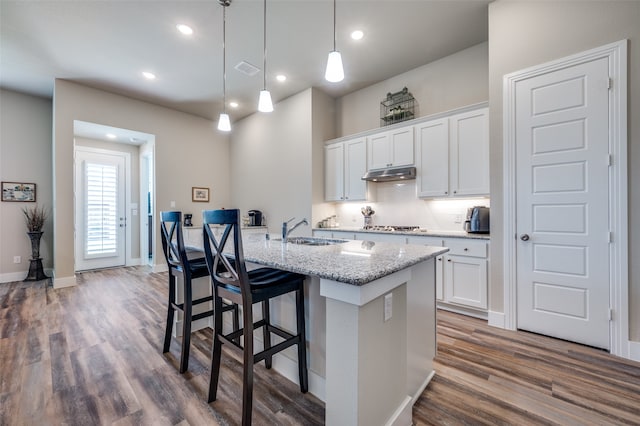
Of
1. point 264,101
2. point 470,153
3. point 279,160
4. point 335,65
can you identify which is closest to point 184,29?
point 264,101

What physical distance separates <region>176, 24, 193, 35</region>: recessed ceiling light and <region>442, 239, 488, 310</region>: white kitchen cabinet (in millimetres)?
3725

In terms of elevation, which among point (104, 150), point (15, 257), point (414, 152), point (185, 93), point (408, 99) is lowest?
point (15, 257)

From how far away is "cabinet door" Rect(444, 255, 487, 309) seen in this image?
2.83 meters

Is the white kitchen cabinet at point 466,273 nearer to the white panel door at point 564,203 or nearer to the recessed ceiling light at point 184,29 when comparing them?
the white panel door at point 564,203

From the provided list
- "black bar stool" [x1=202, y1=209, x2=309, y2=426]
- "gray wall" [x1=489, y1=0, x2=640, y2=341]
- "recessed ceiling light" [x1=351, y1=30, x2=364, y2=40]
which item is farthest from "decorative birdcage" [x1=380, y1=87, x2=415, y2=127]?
"black bar stool" [x1=202, y1=209, x2=309, y2=426]

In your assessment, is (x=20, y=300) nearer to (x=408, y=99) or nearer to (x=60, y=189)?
(x=60, y=189)

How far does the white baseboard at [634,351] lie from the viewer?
6.78 feet

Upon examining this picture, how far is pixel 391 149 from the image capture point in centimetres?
387

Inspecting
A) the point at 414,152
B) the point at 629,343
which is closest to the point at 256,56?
the point at 414,152

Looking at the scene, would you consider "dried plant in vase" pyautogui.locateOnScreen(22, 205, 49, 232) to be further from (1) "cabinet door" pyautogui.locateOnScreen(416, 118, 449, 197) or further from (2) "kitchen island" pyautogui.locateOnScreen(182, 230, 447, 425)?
(1) "cabinet door" pyautogui.locateOnScreen(416, 118, 449, 197)

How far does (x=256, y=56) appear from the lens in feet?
12.0

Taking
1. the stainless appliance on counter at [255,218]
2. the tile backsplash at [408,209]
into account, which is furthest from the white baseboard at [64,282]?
the tile backsplash at [408,209]

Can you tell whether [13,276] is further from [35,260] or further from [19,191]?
[19,191]

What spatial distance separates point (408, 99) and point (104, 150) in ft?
19.1
